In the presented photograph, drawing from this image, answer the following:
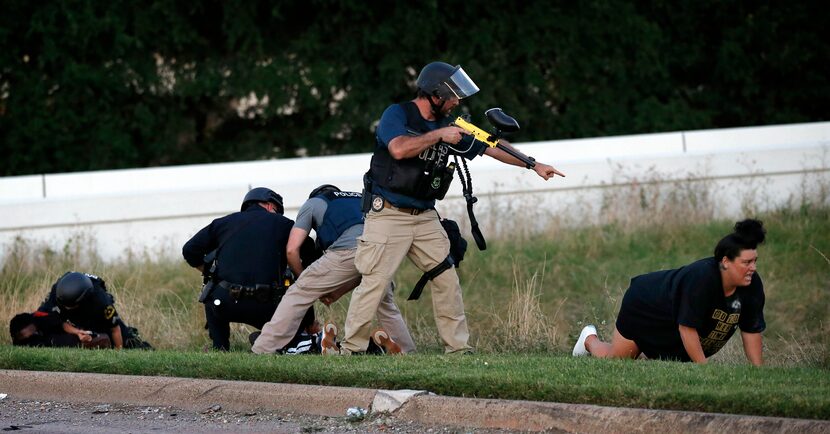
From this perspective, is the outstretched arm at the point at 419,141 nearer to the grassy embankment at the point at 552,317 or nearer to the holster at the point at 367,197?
the holster at the point at 367,197

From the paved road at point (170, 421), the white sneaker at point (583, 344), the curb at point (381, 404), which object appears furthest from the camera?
the white sneaker at point (583, 344)

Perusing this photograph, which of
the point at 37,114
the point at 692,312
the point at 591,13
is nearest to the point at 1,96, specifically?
the point at 37,114

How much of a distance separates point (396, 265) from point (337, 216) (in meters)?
0.79

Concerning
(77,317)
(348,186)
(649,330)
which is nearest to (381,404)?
(649,330)

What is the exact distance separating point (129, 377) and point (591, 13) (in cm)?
1142

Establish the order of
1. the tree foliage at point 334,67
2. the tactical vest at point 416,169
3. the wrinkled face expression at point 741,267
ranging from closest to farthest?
the wrinkled face expression at point 741,267 < the tactical vest at point 416,169 < the tree foliage at point 334,67

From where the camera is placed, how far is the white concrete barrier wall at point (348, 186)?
13.6 meters

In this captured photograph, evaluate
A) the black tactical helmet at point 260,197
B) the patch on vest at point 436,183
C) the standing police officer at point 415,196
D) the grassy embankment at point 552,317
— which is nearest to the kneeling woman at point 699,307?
the grassy embankment at point 552,317

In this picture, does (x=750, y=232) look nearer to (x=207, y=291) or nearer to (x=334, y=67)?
(x=207, y=291)

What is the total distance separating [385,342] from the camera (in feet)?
28.2

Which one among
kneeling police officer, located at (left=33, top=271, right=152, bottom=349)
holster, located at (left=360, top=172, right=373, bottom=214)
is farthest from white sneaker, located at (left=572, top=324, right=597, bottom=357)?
kneeling police officer, located at (left=33, top=271, right=152, bottom=349)

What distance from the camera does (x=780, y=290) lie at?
1262cm

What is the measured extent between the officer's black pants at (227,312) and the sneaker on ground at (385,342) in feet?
2.64

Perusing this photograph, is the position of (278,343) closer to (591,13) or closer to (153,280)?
(153,280)
